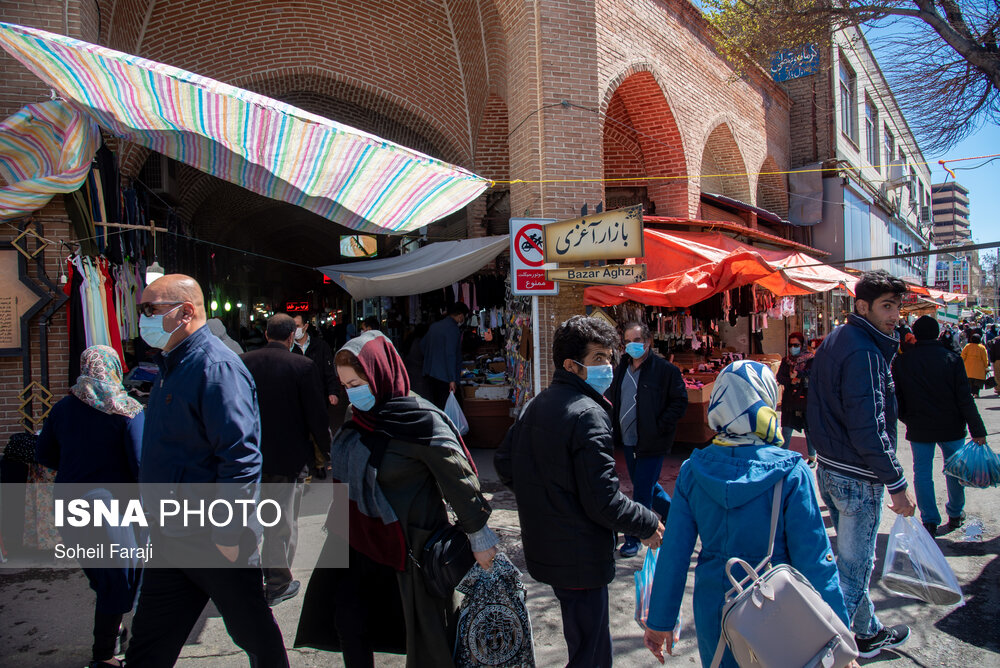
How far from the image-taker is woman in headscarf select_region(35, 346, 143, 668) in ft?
9.71

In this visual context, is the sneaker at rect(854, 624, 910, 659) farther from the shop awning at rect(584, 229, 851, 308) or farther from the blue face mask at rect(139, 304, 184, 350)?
the blue face mask at rect(139, 304, 184, 350)

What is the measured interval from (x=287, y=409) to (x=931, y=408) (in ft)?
15.6

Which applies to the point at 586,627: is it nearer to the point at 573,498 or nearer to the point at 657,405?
the point at 573,498

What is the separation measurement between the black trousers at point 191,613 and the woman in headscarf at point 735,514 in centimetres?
151

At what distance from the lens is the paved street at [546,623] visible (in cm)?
313

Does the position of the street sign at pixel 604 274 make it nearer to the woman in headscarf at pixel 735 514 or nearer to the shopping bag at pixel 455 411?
the shopping bag at pixel 455 411

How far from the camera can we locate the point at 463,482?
237 centimetres

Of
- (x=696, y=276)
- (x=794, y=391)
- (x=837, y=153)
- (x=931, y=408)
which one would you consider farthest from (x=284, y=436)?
(x=837, y=153)

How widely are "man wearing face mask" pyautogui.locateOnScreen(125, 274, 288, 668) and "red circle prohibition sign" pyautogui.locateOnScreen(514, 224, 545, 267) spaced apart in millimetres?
4204

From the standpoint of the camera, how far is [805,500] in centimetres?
197

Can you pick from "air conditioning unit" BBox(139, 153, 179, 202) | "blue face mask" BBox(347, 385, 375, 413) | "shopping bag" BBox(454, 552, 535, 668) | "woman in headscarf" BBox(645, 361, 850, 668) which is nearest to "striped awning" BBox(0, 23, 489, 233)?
"blue face mask" BBox(347, 385, 375, 413)

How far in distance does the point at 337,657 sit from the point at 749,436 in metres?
2.49

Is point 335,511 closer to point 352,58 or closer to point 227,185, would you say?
point 352,58

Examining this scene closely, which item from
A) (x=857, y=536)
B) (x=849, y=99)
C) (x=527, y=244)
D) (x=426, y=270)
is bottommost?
(x=857, y=536)
